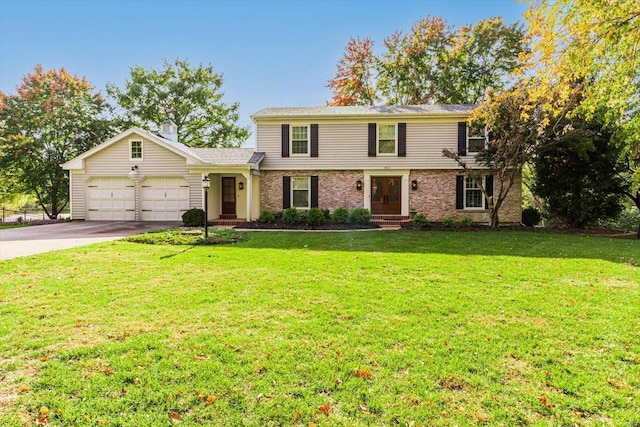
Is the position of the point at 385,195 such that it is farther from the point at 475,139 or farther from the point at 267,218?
the point at 267,218

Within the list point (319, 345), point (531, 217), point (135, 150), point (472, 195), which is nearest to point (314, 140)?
point (472, 195)

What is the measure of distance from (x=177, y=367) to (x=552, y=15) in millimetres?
5942

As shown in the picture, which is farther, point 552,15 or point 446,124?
point 446,124

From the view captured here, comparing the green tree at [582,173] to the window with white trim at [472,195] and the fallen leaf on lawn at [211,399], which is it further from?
the fallen leaf on lawn at [211,399]

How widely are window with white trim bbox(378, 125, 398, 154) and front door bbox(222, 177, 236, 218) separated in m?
7.50

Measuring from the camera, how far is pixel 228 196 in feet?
56.5

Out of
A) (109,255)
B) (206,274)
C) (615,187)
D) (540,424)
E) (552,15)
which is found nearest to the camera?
(540,424)

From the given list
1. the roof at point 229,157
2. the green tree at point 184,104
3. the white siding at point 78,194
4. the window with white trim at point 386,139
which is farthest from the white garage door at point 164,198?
the green tree at point 184,104

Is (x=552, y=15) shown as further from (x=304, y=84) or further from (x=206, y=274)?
(x=304, y=84)

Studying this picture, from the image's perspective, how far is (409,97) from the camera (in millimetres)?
25391

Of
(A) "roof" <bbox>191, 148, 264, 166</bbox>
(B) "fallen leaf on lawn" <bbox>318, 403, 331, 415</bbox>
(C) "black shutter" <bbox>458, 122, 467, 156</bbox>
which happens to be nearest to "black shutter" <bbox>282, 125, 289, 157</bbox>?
(A) "roof" <bbox>191, 148, 264, 166</bbox>

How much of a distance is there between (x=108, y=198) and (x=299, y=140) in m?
10.1

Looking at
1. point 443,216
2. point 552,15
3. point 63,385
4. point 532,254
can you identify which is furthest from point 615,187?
point 63,385

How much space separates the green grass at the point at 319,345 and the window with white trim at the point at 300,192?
32.2 ft
